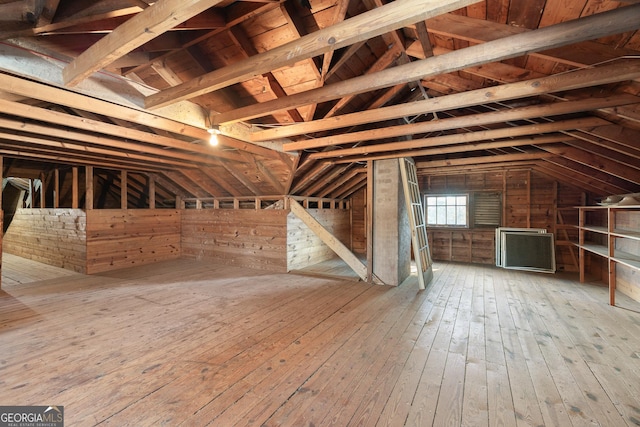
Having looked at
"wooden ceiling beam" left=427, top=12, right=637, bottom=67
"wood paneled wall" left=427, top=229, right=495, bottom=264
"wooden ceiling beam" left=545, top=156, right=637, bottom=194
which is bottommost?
"wood paneled wall" left=427, top=229, right=495, bottom=264

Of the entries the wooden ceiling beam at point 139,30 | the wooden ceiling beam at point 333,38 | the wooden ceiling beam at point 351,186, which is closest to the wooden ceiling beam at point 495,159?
the wooden ceiling beam at point 351,186

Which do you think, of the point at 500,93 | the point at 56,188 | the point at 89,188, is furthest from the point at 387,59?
the point at 56,188

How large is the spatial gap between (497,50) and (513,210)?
17.5ft

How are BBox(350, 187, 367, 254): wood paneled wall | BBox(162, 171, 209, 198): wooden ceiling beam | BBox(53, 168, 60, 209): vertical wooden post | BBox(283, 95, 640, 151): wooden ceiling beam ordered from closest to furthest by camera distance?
BBox(283, 95, 640, 151): wooden ceiling beam, BBox(53, 168, 60, 209): vertical wooden post, BBox(162, 171, 209, 198): wooden ceiling beam, BBox(350, 187, 367, 254): wood paneled wall

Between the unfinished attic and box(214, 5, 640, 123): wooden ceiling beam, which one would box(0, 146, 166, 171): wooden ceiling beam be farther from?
box(214, 5, 640, 123): wooden ceiling beam

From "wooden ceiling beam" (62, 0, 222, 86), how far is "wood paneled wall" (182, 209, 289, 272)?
372 cm

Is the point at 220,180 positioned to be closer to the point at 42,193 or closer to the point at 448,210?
the point at 42,193

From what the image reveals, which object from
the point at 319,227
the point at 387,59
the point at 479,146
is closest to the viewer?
the point at 387,59

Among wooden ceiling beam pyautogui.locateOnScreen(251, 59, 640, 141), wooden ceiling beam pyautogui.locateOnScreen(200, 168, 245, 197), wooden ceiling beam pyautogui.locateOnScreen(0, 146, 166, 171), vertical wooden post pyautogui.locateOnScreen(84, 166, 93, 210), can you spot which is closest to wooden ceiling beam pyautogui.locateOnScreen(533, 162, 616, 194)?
wooden ceiling beam pyautogui.locateOnScreen(251, 59, 640, 141)

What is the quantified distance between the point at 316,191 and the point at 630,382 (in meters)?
4.92

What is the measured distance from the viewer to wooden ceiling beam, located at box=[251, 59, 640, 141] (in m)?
1.67

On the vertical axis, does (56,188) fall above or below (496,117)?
below

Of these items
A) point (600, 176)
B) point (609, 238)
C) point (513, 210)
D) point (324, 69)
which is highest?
point (324, 69)

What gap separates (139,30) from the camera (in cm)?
132
